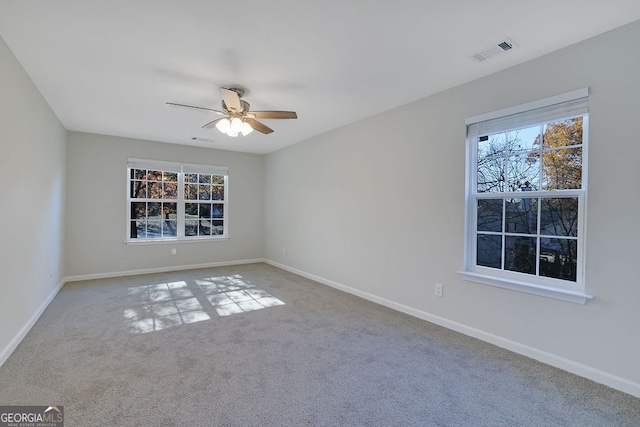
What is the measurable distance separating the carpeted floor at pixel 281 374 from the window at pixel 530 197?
2.30 ft

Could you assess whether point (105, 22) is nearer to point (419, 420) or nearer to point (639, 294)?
point (419, 420)

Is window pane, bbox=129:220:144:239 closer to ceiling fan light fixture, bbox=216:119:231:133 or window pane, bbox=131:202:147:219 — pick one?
window pane, bbox=131:202:147:219

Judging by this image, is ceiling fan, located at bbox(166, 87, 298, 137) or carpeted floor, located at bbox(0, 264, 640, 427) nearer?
carpeted floor, located at bbox(0, 264, 640, 427)

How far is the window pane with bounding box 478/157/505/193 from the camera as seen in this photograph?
2.83 m

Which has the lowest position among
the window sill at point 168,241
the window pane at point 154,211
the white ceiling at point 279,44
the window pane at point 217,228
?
the window sill at point 168,241

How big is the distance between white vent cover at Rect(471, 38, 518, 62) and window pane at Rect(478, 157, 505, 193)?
3.03 feet

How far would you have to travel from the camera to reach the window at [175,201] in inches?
217

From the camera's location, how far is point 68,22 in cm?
208

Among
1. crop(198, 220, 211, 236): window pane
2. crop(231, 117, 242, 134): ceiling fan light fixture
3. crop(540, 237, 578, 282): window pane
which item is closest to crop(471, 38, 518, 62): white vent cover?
crop(540, 237, 578, 282): window pane

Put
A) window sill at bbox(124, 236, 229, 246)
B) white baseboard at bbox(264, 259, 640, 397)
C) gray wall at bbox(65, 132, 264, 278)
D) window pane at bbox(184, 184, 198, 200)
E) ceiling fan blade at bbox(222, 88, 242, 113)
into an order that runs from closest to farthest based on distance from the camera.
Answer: white baseboard at bbox(264, 259, 640, 397) → ceiling fan blade at bbox(222, 88, 242, 113) → gray wall at bbox(65, 132, 264, 278) → window sill at bbox(124, 236, 229, 246) → window pane at bbox(184, 184, 198, 200)

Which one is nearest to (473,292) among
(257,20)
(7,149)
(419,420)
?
(419,420)

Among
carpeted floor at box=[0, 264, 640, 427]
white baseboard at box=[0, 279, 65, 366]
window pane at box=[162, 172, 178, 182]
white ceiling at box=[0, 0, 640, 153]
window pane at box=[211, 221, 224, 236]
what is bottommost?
carpeted floor at box=[0, 264, 640, 427]

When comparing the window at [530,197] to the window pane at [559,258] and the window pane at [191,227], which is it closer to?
the window pane at [559,258]

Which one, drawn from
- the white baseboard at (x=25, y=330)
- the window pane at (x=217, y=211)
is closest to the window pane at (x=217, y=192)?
the window pane at (x=217, y=211)
